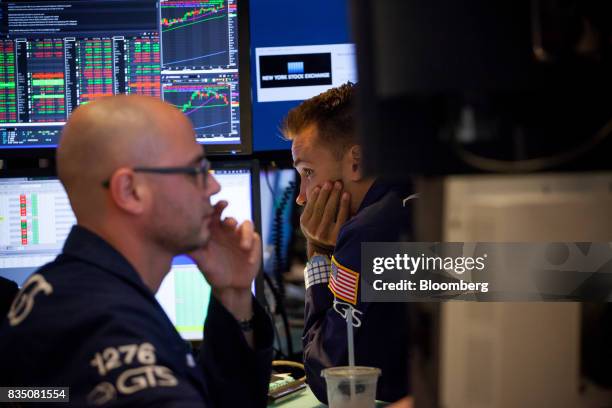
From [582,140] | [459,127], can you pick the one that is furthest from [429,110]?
[582,140]

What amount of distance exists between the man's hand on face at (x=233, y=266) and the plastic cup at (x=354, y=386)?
260 mm

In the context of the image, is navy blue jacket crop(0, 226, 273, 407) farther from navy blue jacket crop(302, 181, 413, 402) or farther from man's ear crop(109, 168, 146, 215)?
navy blue jacket crop(302, 181, 413, 402)

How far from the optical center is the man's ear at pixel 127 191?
149 centimetres

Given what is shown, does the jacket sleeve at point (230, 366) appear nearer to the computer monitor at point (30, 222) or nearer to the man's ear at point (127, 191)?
the man's ear at point (127, 191)

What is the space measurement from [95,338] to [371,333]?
3.02ft

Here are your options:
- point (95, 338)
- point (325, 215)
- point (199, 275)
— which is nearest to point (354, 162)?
point (325, 215)

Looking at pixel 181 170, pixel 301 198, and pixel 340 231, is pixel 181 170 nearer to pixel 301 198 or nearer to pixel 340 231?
pixel 340 231

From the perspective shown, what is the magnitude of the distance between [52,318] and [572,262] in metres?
0.82

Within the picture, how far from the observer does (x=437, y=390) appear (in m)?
0.79

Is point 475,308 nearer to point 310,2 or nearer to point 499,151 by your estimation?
point 499,151

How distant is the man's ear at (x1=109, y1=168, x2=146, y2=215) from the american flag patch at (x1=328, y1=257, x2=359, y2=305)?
2.20 feet

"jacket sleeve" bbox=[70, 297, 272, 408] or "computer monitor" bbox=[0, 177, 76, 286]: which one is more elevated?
"computer monitor" bbox=[0, 177, 76, 286]

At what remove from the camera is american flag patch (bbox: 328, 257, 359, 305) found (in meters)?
1.99

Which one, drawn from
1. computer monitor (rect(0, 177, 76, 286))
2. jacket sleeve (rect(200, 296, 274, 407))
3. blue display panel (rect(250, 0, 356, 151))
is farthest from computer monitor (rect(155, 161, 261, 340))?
jacket sleeve (rect(200, 296, 274, 407))
